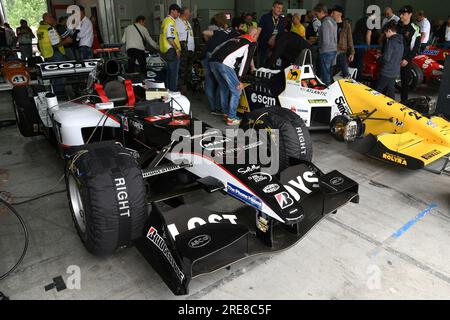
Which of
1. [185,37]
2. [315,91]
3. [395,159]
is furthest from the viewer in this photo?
[185,37]

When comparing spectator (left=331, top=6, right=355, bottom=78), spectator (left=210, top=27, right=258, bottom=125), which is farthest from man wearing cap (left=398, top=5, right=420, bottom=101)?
spectator (left=210, top=27, right=258, bottom=125)

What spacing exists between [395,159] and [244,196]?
2.11 meters

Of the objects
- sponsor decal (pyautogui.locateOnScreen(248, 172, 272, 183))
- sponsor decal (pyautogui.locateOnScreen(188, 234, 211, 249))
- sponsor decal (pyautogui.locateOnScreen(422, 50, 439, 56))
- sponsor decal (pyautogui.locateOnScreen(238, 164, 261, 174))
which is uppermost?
sponsor decal (pyautogui.locateOnScreen(422, 50, 439, 56))

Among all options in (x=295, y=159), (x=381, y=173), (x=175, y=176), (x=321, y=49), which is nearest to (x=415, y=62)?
(x=321, y=49)

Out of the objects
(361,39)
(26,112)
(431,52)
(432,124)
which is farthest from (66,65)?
(431,52)

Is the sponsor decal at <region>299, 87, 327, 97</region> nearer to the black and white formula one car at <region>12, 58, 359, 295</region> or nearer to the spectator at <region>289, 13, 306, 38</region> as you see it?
the black and white formula one car at <region>12, 58, 359, 295</region>

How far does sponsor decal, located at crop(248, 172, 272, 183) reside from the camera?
101 inches

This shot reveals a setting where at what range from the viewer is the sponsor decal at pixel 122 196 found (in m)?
2.31

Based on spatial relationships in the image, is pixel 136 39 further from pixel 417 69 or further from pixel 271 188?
pixel 271 188

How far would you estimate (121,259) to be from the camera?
2.64 meters

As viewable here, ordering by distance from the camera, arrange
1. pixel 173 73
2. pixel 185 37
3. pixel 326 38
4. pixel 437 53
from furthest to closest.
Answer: pixel 437 53 < pixel 185 37 < pixel 173 73 < pixel 326 38

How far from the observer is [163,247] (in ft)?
7.30

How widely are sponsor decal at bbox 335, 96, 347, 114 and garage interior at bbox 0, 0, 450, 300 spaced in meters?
1.01
